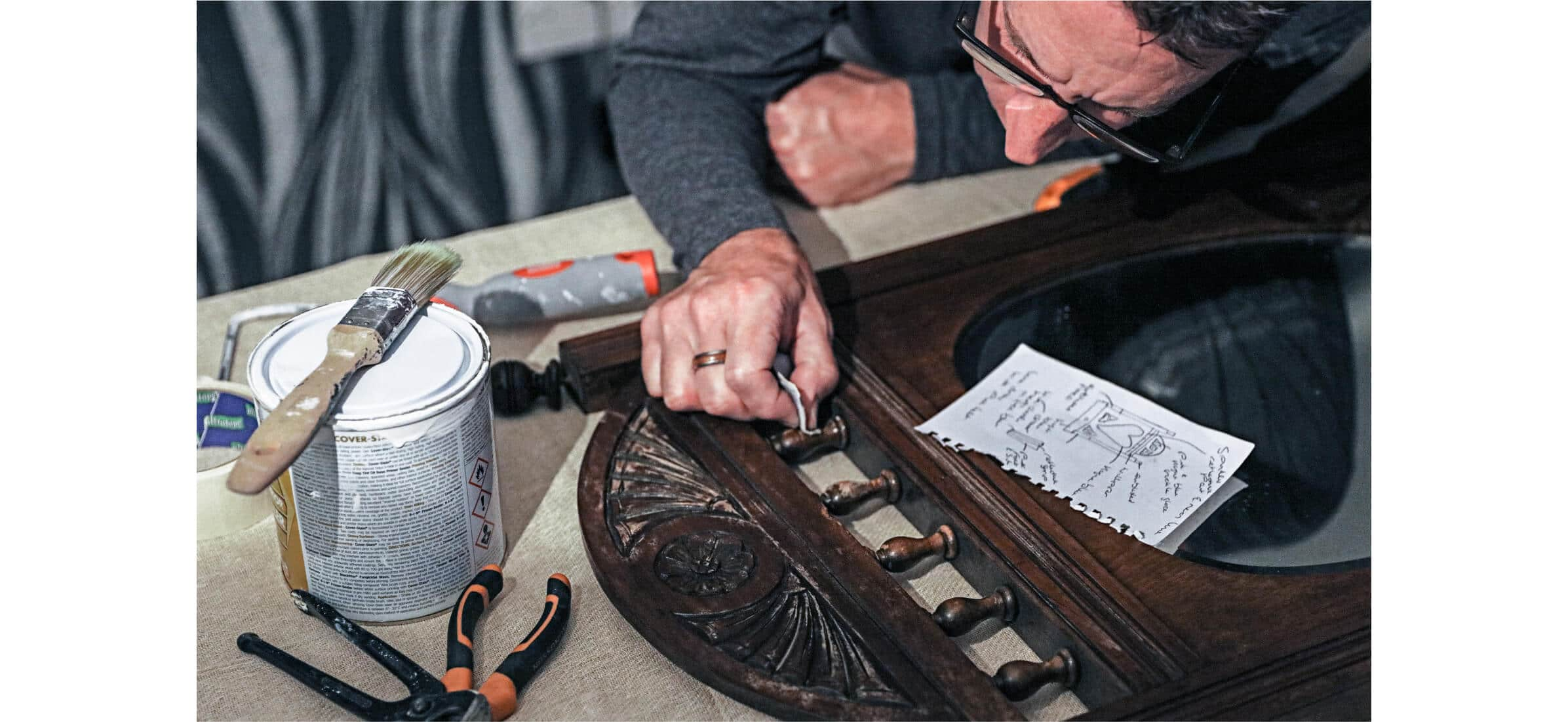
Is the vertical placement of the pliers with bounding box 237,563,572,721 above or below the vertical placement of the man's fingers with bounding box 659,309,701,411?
below

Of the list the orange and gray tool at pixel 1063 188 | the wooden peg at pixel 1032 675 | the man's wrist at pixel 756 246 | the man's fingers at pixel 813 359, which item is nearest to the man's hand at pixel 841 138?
the orange and gray tool at pixel 1063 188

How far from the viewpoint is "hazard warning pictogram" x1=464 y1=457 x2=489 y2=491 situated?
0.77 metres

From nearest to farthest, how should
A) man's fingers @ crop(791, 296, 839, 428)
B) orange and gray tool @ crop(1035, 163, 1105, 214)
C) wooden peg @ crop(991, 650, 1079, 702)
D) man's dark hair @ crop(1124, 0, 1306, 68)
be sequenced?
wooden peg @ crop(991, 650, 1079, 702)
man's dark hair @ crop(1124, 0, 1306, 68)
man's fingers @ crop(791, 296, 839, 428)
orange and gray tool @ crop(1035, 163, 1105, 214)

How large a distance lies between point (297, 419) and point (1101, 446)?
0.58 meters

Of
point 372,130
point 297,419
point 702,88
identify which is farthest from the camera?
point 372,130

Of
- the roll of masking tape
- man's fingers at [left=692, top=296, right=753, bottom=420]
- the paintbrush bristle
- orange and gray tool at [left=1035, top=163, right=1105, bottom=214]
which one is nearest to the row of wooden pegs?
man's fingers at [left=692, top=296, right=753, bottom=420]

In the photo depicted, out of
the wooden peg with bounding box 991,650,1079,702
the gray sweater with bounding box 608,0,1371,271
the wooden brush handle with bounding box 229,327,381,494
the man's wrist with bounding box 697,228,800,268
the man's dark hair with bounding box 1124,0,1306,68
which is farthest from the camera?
the gray sweater with bounding box 608,0,1371,271

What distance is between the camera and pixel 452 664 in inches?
29.5

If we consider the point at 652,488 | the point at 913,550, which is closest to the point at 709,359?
the point at 652,488

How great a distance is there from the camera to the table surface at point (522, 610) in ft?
2.52

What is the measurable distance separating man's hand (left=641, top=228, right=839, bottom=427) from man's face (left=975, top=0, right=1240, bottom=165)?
239 mm

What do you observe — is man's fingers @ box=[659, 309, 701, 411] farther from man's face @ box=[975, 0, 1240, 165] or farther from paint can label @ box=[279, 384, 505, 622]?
man's face @ box=[975, 0, 1240, 165]

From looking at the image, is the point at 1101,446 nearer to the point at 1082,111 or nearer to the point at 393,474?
the point at 1082,111

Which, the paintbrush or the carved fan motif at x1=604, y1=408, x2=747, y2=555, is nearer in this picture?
the paintbrush
